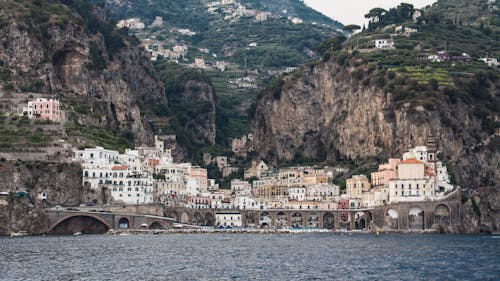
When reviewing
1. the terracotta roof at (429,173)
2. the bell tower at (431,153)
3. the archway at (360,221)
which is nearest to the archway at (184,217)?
the archway at (360,221)

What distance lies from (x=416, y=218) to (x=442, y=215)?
4.33m

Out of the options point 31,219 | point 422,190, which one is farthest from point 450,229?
point 31,219

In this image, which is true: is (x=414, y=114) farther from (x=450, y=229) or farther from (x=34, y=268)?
(x=34, y=268)

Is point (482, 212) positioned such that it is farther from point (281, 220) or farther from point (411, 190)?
point (281, 220)

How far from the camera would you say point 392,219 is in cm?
17538

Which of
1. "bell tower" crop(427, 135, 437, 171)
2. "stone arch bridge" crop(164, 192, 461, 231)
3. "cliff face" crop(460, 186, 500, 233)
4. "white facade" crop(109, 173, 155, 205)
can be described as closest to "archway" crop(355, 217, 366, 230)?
"stone arch bridge" crop(164, 192, 461, 231)

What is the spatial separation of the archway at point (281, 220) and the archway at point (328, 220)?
23.2ft

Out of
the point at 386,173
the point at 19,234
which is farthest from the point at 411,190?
the point at 19,234

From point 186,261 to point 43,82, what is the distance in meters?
94.5

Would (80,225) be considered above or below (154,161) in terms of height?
below

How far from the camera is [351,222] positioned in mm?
188625

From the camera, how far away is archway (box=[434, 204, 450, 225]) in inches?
6713

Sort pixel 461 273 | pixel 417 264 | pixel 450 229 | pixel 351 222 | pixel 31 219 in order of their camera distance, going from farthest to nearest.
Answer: pixel 351 222
pixel 450 229
pixel 31 219
pixel 417 264
pixel 461 273

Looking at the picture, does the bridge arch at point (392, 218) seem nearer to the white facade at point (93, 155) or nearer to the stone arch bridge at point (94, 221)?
the stone arch bridge at point (94, 221)
